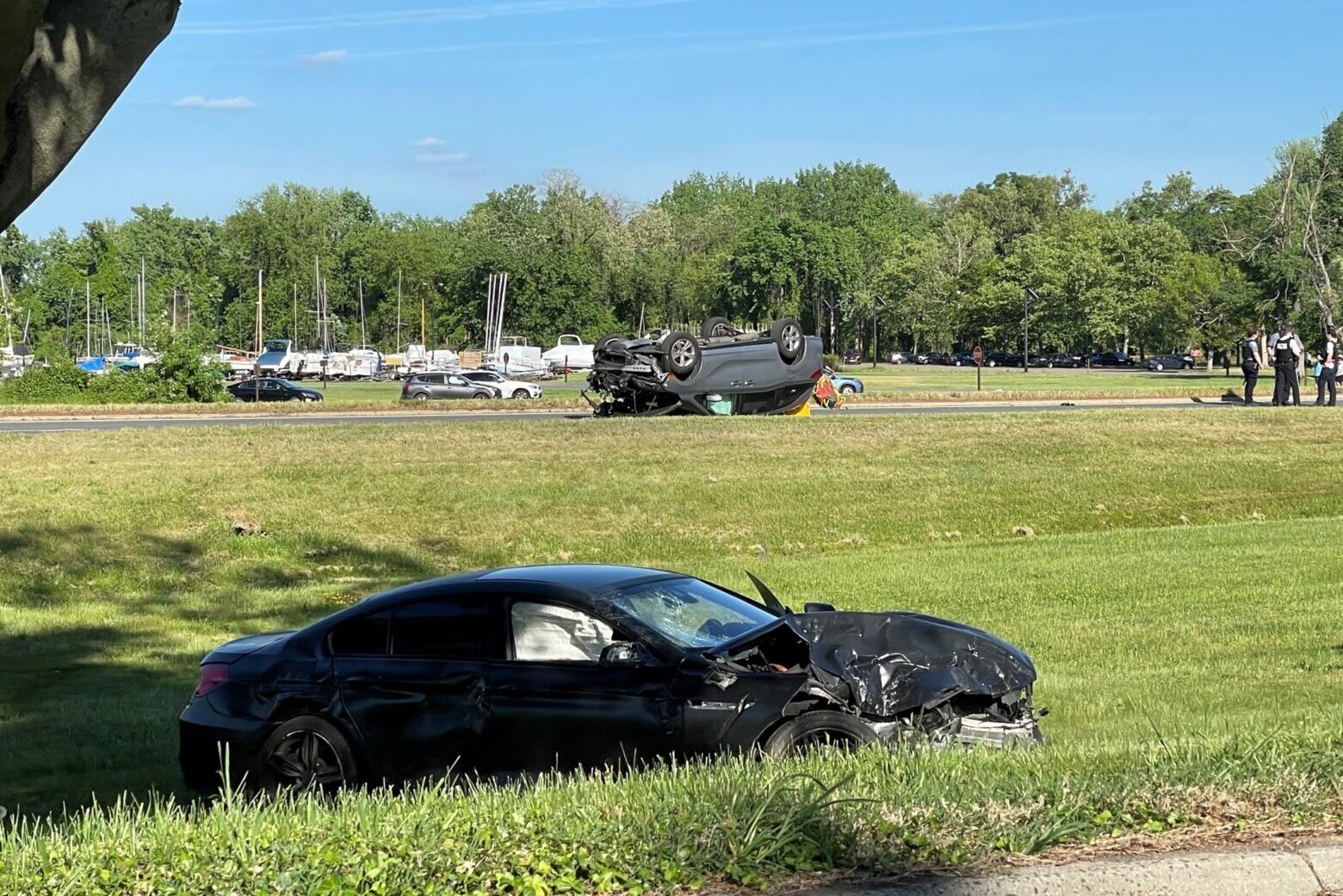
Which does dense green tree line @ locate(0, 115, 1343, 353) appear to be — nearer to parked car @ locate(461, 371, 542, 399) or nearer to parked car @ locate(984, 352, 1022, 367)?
parked car @ locate(984, 352, 1022, 367)

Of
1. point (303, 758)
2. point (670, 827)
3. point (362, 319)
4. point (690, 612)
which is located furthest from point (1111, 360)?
point (670, 827)

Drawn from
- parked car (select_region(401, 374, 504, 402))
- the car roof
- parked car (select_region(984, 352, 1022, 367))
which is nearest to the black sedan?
parked car (select_region(401, 374, 504, 402))

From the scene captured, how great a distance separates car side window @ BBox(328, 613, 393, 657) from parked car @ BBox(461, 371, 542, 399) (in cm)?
4733

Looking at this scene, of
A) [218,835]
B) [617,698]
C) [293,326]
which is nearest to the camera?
[218,835]

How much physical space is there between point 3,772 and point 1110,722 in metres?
7.04

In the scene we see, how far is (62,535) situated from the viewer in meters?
19.4

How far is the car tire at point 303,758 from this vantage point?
25.2 feet

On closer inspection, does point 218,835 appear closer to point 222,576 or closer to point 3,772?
point 3,772

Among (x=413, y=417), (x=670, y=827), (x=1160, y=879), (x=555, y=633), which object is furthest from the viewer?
(x=413, y=417)

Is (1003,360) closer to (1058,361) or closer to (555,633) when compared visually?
(1058,361)

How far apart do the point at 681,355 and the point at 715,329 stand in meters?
2.75

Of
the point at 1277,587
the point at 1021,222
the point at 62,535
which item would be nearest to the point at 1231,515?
the point at 1277,587

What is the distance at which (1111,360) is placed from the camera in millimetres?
116312

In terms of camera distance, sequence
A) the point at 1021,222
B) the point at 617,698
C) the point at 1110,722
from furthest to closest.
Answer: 1. the point at 1021,222
2. the point at 1110,722
3. the point at 617,698
